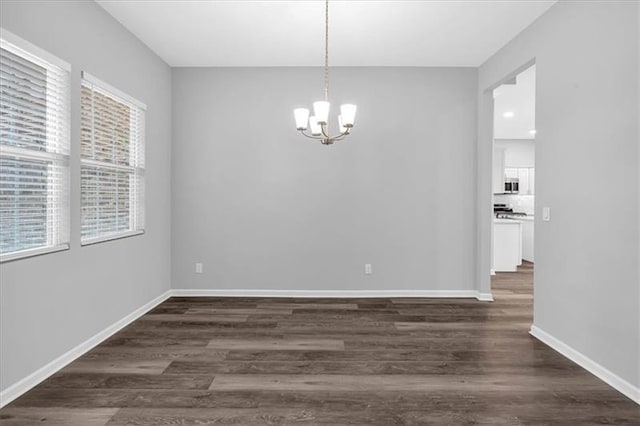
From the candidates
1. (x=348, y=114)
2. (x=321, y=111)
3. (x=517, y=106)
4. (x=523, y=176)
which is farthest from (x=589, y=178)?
(x=523, y=176)

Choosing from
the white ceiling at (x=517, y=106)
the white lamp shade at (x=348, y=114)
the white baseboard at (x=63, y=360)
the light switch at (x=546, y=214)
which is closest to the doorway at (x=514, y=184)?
the white ceiling at (x=517, y=106)

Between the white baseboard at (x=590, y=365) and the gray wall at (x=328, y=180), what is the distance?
1653 millimetres

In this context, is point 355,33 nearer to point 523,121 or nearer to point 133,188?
point 133,188

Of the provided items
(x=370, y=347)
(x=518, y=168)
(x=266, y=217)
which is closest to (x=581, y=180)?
(x=370, y=347)

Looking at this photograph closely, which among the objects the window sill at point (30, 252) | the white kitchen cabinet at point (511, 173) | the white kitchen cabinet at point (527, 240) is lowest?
the white kitchen cabinet at point (527, 240)

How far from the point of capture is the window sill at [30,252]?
2523 mm

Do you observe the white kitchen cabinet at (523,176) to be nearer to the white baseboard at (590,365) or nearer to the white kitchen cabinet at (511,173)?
the white kitchen cabinet at (511,173)

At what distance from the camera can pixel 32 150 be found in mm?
2789

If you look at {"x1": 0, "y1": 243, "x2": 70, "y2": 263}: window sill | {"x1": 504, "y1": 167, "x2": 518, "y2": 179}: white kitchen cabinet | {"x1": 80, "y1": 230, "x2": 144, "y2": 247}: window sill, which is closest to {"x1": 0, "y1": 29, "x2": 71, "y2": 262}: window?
{"x1": 0, "y1": 243, "x2": 70, "y2": 263}: window sill

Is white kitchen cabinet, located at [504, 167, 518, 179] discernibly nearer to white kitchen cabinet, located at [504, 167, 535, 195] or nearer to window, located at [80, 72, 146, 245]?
white kitchen cabinet, located at [504, 167, 535, 195]

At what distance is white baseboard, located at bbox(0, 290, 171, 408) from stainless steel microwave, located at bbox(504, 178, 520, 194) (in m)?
8.89

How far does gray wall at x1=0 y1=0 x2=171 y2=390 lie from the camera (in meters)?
2.64

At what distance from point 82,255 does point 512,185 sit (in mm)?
9759

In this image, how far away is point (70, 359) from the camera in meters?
3.17
